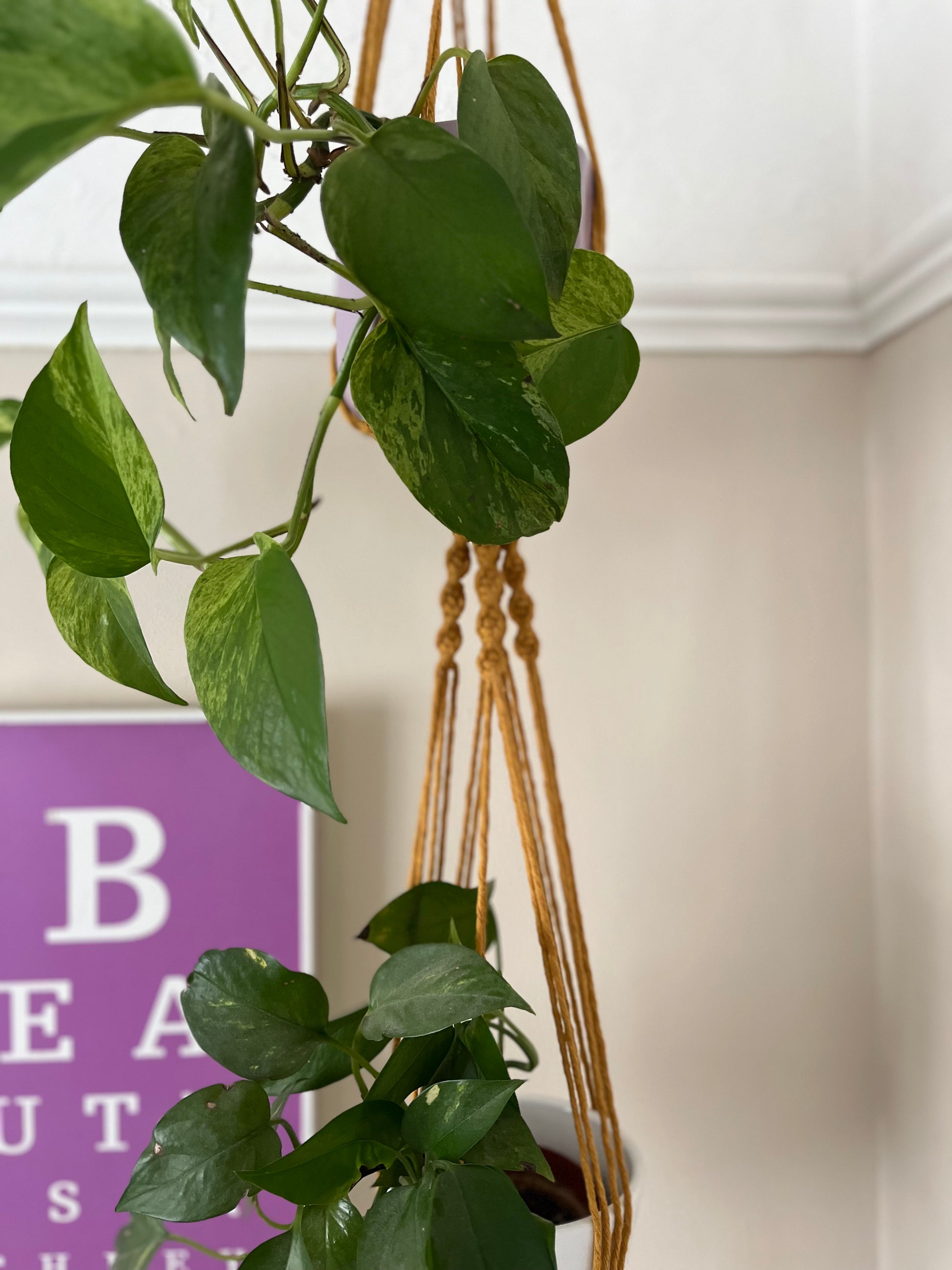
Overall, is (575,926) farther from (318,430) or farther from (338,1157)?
(318,430)

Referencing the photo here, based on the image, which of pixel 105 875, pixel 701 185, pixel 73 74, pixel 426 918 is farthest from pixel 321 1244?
pixel 701 185

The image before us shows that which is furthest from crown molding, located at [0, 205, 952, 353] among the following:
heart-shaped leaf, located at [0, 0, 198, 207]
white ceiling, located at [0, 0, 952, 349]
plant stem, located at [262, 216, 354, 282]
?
heart-shaped leaf, located at [0, 0, 198, 207]

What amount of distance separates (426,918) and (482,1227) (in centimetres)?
20

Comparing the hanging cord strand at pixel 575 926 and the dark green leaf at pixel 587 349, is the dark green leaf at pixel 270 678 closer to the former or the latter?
the dark green leaf at pixel 587 349

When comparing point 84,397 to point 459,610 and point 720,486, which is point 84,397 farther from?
point 720,486

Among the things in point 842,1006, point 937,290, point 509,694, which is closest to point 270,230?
point 509,694

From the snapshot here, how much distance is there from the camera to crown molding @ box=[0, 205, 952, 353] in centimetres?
86

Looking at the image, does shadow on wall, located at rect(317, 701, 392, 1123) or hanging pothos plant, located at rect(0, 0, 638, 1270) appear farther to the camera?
shadow on wall, located at rect(317, 701, 392, 1123)

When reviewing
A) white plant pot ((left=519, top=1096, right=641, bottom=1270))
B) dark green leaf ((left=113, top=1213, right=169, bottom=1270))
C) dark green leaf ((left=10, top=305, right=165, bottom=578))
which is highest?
dark green leaf ((left=10, top=305, right=165, bottom=578))

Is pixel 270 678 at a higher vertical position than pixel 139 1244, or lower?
higher

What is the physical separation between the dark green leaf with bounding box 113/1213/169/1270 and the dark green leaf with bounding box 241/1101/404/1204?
0.76ft

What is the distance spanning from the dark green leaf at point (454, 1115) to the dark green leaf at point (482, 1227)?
0.01 m

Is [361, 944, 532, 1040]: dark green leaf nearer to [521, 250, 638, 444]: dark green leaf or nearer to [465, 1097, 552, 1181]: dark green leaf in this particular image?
[465, 1097, 552, 1181]: dark green leaf

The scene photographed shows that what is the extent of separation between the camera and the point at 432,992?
40 cm
